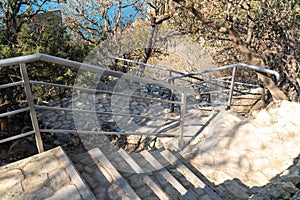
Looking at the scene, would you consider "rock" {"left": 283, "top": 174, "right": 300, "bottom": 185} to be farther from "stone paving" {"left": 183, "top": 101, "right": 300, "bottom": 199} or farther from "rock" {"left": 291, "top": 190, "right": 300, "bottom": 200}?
"rock" {"left": 291, "top": 190, "right": 300, "bottom": 200}

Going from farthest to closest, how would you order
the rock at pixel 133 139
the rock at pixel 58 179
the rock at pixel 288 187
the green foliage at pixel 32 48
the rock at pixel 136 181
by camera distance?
the rock at pixel 133 139
the green foliage at pixel 32 48
the rock at pixel 136 181
the rock at pixel 288 187
the rock at pixel 58 179

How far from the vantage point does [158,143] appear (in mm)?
4219

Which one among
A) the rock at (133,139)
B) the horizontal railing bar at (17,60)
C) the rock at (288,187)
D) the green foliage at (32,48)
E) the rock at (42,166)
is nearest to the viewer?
the horizontal railing bar at (17,60)

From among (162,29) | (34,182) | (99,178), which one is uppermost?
(162,29)

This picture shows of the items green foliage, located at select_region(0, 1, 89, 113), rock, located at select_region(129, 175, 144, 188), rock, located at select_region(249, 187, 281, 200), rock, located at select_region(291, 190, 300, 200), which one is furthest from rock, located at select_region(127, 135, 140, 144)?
rock, located at select_region(291, 190, 300, 200)

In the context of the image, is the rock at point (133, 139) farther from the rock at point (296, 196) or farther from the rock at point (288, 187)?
the rock at point (296, 196)

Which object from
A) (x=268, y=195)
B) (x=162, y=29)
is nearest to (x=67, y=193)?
(x=268, y=195)

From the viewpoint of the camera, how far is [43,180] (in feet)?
5.96

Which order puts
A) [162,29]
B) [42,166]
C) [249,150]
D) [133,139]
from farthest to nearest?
[162,29] < [133,139] < [249,150] < [42,166]

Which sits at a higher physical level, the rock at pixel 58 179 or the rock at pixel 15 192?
the rock at pixel 58 179

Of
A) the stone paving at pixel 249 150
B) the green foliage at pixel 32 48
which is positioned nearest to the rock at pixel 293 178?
the stone paving at pixel 249 150

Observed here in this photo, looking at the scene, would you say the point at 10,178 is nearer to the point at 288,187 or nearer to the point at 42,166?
the point at 42,166

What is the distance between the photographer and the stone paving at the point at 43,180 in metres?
1.70

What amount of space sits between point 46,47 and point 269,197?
3.91 metres
